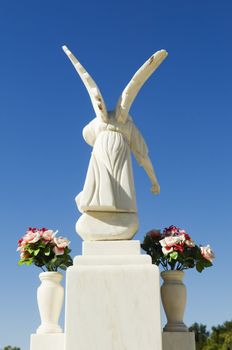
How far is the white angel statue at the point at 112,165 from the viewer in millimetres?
5824

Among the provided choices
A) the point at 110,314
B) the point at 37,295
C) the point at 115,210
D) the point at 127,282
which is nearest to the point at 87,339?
the point at 110,314

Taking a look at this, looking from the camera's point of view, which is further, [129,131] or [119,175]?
[129,131]

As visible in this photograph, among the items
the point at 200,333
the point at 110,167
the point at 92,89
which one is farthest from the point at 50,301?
the point at 200,333

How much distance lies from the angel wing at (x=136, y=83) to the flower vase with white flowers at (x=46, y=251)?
2046mm

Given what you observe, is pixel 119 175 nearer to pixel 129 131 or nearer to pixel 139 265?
pixel 129 131

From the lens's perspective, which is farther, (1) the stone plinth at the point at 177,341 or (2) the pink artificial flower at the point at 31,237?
(2) the pink artificial flower at the point at 31,237

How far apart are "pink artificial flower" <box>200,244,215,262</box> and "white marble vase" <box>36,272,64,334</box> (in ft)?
7.03

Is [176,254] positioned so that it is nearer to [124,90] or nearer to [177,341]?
[177,341]

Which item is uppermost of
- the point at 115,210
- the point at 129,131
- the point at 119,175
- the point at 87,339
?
the point at 129,131

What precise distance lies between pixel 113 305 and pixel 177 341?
4.10 feet

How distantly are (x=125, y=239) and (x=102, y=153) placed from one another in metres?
1.29

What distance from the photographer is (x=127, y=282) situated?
207 inches

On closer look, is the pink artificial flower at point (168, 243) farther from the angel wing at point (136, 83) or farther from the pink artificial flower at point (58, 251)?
the angel wing at point (136, 83)

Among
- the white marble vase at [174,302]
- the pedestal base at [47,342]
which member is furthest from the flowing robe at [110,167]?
the pedestal base at [47,342]
